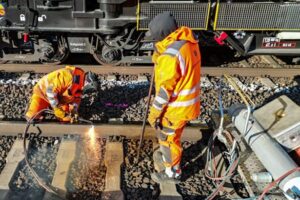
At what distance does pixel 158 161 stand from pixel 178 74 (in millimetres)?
1595

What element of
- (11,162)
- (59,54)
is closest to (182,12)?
(59,54)

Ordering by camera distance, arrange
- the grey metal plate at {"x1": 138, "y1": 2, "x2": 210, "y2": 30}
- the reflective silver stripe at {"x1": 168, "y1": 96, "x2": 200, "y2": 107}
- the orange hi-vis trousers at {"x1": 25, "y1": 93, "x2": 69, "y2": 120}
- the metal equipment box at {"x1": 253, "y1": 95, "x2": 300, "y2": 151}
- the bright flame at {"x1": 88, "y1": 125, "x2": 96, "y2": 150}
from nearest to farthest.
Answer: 1. the reflective silver stripe at {"x1": 168, "y1": 96, "x2": 200, "y2": 107}
2. the metal equipment box at {"x1": 253, "y1": 95, "x2": 300, "y2": 151}
3. the bright flame at {"x1": 88, "y1": 125, "x2": 96, "y2": 150}
4. the orange hi-vis trousers at {"x1": 25, "y1": 93, "x2": 69, "y2": 120}
5. the grey metal plate at {"x1": 138, "y1": 2, "x2": 210, "y2": 30}

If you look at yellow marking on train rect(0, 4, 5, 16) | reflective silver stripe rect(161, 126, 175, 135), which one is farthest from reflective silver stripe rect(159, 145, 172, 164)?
yellow marking on train rect(0, 4, 5, 16)

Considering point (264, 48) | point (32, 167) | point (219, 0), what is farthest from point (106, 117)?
point (264, 48)

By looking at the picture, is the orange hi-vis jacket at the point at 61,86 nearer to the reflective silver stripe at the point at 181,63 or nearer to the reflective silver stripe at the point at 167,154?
the reflective silver stripe at the point at 167,154

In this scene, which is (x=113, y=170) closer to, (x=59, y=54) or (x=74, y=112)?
(x=74, y=112)

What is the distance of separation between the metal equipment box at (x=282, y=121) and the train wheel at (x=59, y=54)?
434cm

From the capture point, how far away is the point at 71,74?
229 inches

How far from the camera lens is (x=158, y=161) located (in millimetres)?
5211

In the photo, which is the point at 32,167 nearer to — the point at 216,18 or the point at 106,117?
the point at 106,117

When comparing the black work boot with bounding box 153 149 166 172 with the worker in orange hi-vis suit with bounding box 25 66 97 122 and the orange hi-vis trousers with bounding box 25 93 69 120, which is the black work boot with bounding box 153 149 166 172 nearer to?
the worker in orange hi-vis suit with bounding box 25 66 97 122

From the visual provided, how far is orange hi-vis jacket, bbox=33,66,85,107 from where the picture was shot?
5770 mm

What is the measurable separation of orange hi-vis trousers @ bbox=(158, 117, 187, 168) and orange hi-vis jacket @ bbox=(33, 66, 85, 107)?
185 centimetres

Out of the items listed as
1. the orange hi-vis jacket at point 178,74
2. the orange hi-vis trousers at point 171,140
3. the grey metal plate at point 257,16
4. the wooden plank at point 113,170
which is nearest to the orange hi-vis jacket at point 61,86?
the wooden plank at point 113,170
